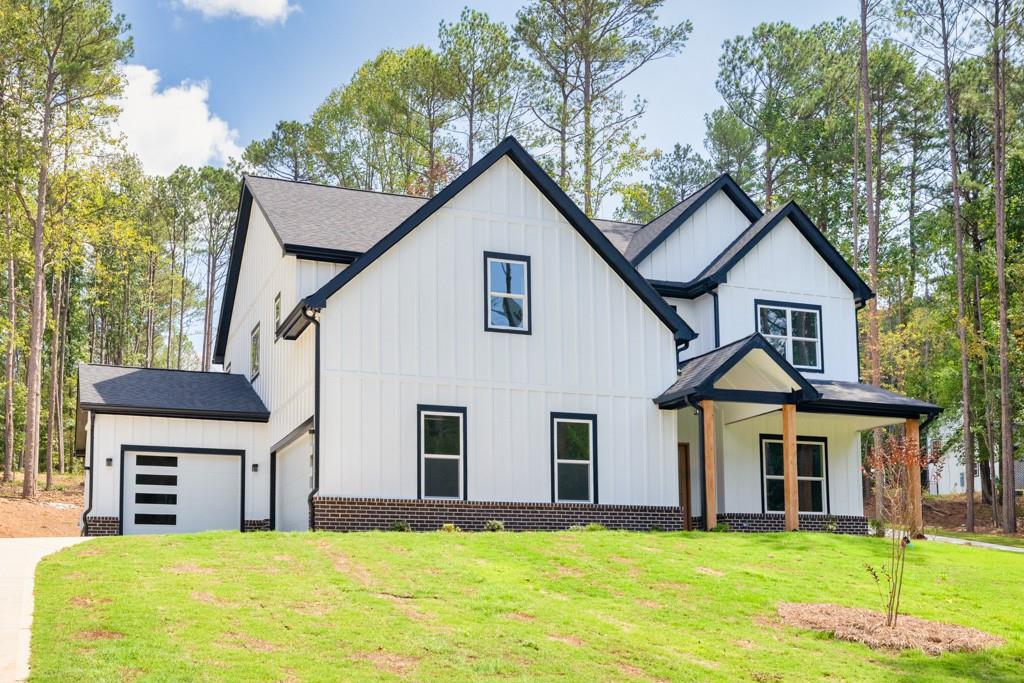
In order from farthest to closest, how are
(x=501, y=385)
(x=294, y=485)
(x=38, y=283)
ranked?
1. (x=38, y=283)
2. (x=294, y=485)
3. (x=501, y=385)

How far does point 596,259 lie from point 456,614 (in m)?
11.2

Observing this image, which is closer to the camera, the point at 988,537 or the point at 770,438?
the point at 770,438

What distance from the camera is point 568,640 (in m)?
11.8

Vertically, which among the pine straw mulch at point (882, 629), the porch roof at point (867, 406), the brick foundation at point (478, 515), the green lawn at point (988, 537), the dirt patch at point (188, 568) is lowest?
the green lawn at point (988, 537)

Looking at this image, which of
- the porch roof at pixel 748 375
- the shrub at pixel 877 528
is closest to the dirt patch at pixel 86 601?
the porch roof at pixel 748 375

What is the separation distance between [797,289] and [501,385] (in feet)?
28.8

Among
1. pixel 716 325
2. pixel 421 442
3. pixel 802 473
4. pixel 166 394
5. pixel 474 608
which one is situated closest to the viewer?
pixel 474 608

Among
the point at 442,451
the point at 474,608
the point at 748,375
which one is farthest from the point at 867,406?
the point at 474,608

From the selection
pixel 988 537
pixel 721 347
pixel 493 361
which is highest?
pixel 721 347

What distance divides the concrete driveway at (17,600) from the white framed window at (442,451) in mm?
6109

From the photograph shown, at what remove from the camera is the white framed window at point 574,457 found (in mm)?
21250

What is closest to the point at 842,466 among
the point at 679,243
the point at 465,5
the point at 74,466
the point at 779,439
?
the point at 779,439

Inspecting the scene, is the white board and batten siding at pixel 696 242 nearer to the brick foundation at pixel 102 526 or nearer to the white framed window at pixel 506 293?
the white framed window at pixel 506 293

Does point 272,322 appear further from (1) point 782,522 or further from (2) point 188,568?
(1) point 782,522
